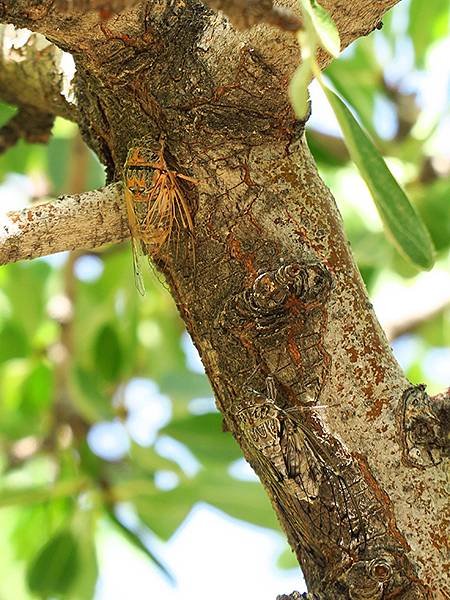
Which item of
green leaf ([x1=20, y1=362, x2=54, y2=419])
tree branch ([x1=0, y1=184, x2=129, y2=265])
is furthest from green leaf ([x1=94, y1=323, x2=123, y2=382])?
tree branch ([x1=0, y1=184, x2=129, y2=265])

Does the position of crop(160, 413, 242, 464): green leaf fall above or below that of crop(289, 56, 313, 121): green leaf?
above

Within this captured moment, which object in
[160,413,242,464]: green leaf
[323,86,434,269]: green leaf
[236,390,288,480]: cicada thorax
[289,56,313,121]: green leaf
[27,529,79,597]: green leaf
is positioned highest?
[160,413,242,464]: green leaf

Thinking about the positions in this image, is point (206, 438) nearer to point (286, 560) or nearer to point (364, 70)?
point (286, 560)

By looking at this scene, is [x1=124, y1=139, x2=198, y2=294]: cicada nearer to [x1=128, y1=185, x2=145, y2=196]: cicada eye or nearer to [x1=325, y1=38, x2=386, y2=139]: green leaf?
[x1=128, y1=185, x2=145, y2=196]: cicada eye

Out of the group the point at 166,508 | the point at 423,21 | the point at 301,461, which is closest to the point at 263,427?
the point at 301,461

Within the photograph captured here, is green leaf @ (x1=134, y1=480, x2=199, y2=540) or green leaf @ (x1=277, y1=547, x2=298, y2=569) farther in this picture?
green leaf @ (x1=277, y1=547, x2=298, y2=569)

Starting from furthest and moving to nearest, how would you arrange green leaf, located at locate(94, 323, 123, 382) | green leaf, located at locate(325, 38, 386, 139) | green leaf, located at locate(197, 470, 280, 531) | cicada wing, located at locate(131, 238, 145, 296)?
green leaf, located at locate(325, 38, 386, 139) → green leaf, located at locate(94, 323, 123, 382) → green leaf, located at locate(197, 470, 280, 531) → cicada wing, located at locate(131, 238, 145, 296)

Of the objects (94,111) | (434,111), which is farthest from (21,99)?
(434,111)

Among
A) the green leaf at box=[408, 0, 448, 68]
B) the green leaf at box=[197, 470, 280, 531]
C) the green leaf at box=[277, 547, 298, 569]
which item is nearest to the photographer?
the green leaf at box=[197, 470, 280, 531]
